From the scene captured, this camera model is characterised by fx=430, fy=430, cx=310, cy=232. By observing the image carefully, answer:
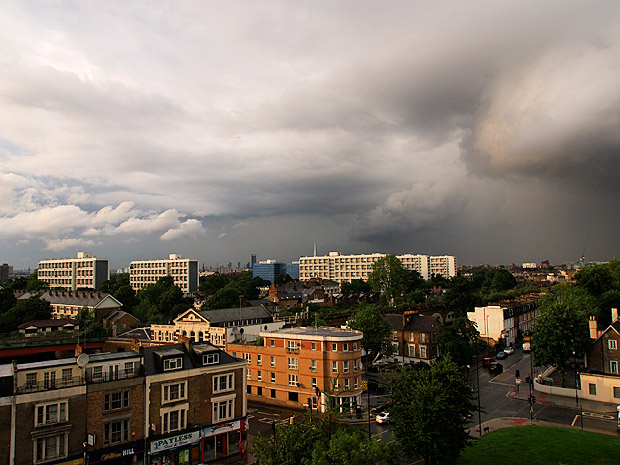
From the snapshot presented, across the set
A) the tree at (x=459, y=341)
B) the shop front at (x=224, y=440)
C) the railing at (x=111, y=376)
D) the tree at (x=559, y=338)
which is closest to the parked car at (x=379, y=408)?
the shop front at (x=224, y=440)

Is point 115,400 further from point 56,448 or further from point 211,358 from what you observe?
point 211,358

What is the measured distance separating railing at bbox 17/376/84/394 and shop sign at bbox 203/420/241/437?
11.4m

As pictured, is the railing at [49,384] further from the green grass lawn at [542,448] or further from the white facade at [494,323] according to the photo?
the white facade at [494,323]

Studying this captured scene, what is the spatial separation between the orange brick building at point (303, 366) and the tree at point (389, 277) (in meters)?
84.1

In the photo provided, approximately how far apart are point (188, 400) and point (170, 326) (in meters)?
34.0

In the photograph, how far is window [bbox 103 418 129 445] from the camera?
32500 mm

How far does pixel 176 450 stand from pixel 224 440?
187 inches

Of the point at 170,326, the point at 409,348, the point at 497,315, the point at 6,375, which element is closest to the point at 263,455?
the point at 6,375

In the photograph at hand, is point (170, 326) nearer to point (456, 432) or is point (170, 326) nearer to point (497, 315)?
point (456, 432)

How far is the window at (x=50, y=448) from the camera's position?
96.7 ft

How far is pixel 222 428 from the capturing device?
38.3 m

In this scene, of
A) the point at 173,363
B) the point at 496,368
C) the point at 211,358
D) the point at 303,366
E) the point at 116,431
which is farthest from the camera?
the point at 496,368

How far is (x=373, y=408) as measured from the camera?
49.4 m

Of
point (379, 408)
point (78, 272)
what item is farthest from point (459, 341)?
point (78, 272)
